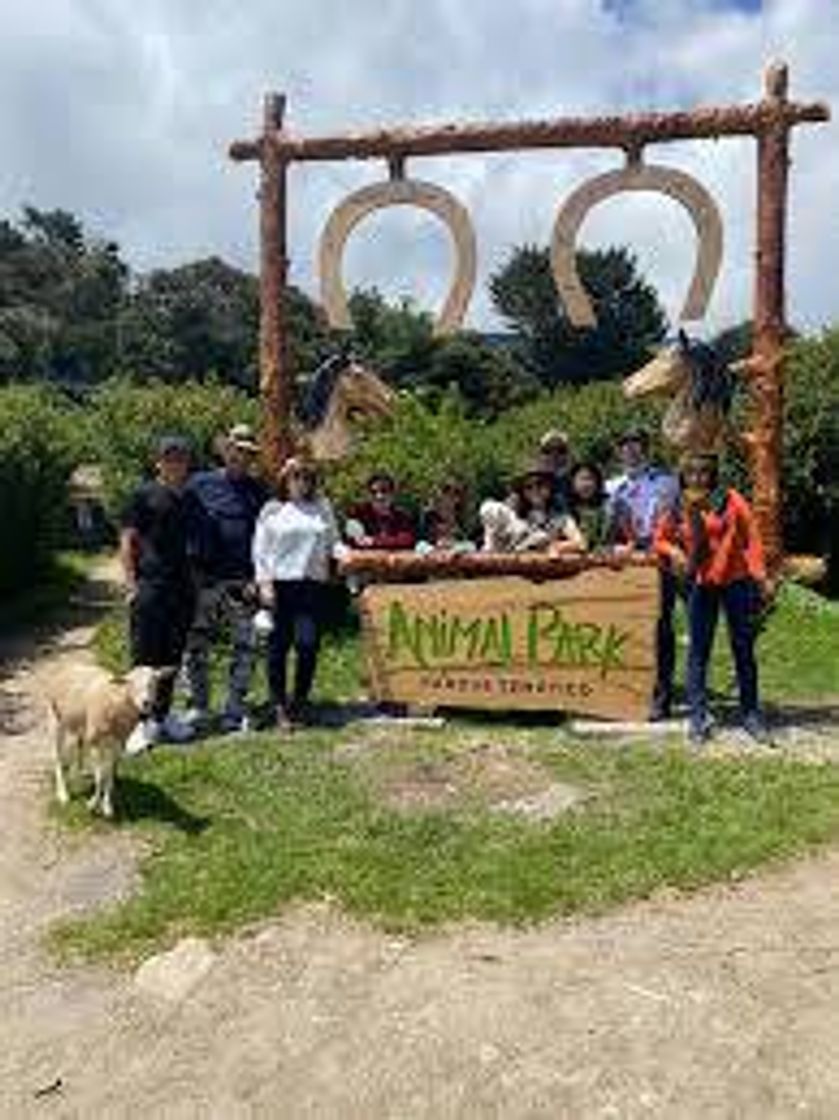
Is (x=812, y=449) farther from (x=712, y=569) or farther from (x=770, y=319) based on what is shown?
(x=712, y=569)

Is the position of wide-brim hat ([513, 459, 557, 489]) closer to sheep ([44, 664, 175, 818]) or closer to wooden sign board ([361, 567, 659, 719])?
wooden sign board ([361, 567, 659, 719])

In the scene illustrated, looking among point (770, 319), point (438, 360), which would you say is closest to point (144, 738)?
point (770, 319)

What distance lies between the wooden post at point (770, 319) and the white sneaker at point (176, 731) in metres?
4.00

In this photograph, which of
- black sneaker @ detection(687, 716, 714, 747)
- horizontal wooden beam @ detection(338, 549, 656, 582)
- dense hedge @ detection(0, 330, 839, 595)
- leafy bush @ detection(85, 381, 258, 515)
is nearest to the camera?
black sneaker @ detection(687, 716, 714, 747)

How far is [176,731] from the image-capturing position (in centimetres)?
1170

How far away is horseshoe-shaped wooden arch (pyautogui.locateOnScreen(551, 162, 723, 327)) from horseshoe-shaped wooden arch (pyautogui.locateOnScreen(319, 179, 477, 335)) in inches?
24.5

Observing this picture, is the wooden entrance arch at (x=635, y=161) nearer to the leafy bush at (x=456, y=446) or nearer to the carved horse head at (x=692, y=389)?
the carved horse head at (x=692, y=389)

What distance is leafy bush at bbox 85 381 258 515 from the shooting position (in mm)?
17984

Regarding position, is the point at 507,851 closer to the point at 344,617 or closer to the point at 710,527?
the point at 710,527

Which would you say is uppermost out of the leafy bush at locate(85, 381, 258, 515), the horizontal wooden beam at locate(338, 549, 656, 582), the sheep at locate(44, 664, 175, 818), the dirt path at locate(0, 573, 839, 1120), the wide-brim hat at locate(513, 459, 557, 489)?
the leafy bush at locate(85, 381, 258, 515)

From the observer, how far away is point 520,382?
5412 centimetres

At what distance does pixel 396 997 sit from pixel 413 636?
474 centimetres

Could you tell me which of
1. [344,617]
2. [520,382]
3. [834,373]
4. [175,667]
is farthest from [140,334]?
[175,667]

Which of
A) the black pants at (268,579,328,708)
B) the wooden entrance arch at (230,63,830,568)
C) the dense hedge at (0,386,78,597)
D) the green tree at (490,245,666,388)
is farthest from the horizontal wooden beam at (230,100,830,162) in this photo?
the green tree at (490,245,666,388)
